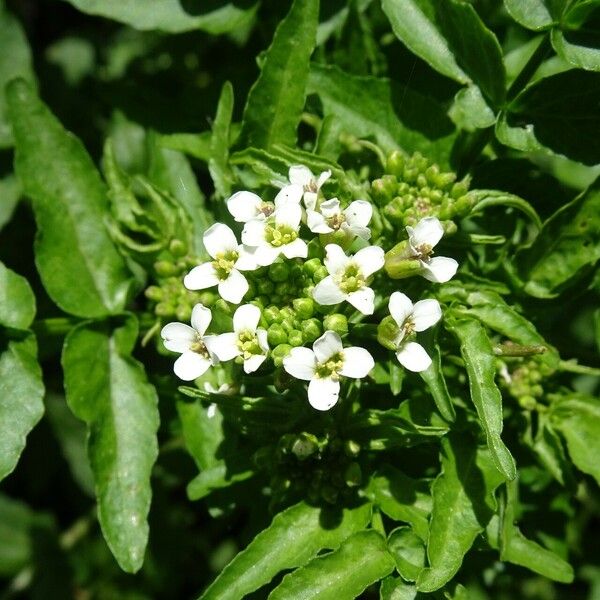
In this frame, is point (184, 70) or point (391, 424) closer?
point (391, 424)

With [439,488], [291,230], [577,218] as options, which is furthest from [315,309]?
→ [577,218]

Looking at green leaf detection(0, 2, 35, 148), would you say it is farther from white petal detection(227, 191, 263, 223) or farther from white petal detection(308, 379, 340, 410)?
white petal detection(308, 379, 340, 410)

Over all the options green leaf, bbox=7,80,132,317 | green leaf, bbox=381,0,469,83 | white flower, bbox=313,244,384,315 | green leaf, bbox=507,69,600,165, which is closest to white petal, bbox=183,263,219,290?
white flower, bbox=313,244,384,315

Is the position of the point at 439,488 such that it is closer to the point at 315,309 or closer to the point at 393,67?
the point at 315,309

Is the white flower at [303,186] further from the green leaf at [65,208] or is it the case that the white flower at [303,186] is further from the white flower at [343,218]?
the green leaf at [65,208]

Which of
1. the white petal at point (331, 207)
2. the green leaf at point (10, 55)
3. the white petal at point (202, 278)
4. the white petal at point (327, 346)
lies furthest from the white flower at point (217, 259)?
the green leaf at point (10, 55)

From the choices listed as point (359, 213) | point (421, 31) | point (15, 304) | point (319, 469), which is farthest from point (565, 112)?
point (15, 304)
